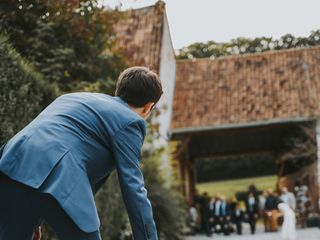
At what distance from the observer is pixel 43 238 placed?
21.7 feet

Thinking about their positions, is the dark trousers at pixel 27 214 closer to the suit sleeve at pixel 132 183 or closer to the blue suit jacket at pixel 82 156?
the blue suit jacket at pixel 82 156

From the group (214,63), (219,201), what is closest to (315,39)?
(214,63)

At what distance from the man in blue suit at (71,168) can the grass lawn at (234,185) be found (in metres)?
45.4

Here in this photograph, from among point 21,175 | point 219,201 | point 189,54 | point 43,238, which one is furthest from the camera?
point 189,54

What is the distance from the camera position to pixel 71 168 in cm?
276

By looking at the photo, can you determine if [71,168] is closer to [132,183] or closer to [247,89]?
[132,183]

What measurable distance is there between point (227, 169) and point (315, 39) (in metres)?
22.4

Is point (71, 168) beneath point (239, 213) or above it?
above

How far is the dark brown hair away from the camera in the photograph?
10.0ft

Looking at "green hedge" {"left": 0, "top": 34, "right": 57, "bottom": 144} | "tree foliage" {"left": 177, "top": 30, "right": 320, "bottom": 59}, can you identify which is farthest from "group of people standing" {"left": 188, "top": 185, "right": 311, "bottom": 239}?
"green hedge" {"left": 0, "top": 34, "right": 57, "bottom": 144}

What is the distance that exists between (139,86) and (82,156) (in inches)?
17.4

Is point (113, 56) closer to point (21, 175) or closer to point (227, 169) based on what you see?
point (21, 175)

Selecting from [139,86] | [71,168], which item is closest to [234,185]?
[139,86]

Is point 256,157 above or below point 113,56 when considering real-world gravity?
below
